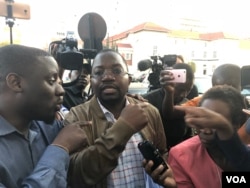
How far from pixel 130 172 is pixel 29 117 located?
649 millimetres

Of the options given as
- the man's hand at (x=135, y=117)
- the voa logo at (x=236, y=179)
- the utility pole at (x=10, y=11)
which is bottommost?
the voa logo at (x=236, y=179)

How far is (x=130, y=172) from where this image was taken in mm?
1465

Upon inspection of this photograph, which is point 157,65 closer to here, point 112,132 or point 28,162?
point 112,132

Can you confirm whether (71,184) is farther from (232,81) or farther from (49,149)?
(232,81)

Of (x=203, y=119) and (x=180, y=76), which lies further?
(x=180, y=76)

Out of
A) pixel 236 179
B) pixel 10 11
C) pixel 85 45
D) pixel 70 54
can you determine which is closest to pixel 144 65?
pixel 85 45

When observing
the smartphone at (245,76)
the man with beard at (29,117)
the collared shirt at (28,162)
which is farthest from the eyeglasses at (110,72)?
the smartphone at (245,76)

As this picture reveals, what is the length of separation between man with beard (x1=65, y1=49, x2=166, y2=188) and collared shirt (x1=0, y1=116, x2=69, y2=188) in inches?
7.0

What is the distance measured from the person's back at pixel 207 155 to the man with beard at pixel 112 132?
0.19 metres

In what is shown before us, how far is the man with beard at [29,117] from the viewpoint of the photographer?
3.18 ft

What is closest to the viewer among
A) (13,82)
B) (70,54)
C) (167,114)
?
(13,82)

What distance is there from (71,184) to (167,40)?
33061 mm

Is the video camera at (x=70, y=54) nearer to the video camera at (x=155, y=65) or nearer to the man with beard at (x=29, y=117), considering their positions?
the man with beard at (x=29, y=117)

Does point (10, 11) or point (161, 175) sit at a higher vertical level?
point (10, 11)
